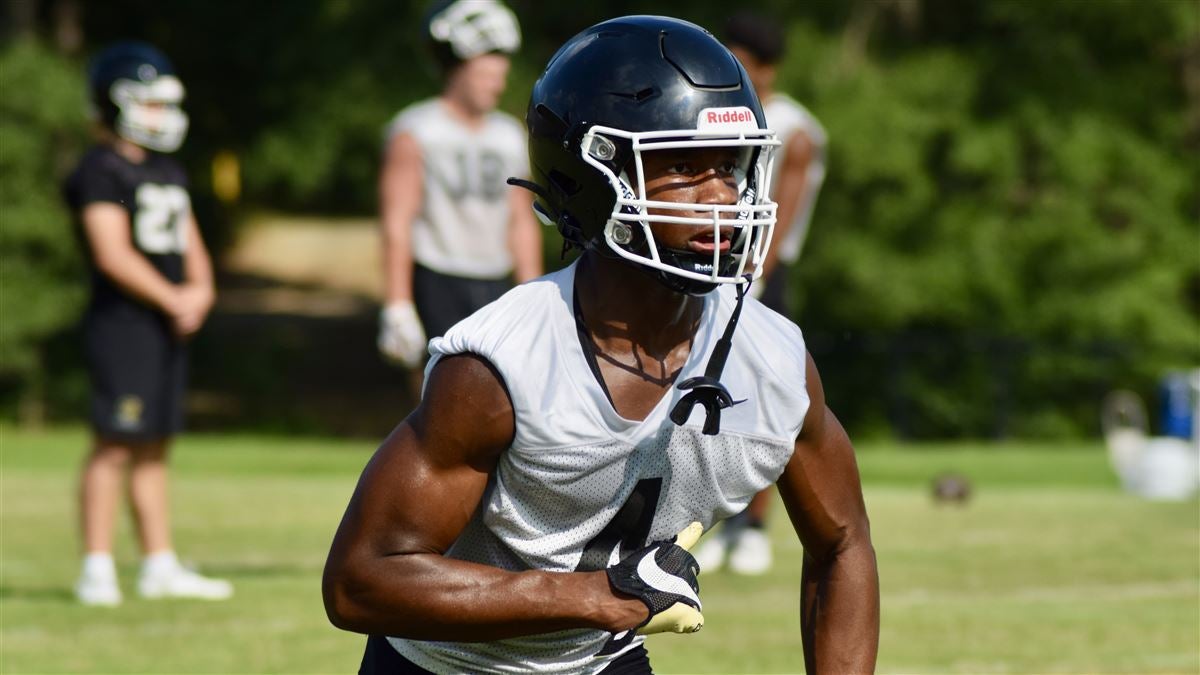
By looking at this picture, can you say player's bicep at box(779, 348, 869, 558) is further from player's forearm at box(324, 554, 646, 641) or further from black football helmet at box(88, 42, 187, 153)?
black football helmet at box(88, 42, 187, 153)

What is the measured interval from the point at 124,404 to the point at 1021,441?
658 inches

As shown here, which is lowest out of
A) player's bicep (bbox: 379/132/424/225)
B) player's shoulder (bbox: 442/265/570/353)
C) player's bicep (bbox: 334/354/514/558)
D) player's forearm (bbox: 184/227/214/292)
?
player's forearm (bbox: 184/227/214/292)

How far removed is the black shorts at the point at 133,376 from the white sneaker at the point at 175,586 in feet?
1.92

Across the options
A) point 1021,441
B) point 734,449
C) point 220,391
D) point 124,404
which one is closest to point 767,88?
point 124,404

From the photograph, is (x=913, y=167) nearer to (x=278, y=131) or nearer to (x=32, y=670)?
(x=278, y=131)

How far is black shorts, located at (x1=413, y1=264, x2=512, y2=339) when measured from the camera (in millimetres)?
7266

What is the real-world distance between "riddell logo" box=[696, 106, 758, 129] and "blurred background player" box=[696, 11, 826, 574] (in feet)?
14.8

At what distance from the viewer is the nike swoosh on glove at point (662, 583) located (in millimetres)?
3105

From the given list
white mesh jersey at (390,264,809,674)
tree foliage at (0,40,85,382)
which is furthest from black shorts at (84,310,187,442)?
tree foliage at (0,40,85,382)

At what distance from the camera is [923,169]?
2355 cm

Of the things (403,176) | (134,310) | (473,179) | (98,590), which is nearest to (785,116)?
(473,179)

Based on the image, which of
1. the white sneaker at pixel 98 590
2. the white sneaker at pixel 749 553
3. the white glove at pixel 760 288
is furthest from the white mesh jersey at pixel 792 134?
the white sneaker at pixel 98 590

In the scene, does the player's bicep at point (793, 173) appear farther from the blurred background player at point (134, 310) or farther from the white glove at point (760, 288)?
the blurred background player at point (134, 310)

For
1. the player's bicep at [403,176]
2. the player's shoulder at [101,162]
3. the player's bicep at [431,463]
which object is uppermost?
the player's bicep at [431,463]
